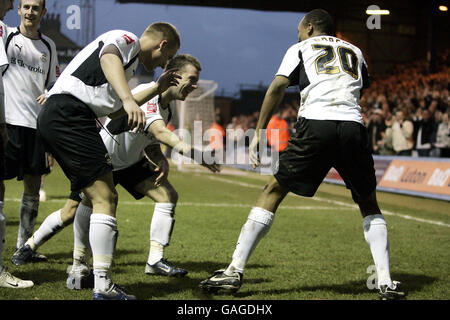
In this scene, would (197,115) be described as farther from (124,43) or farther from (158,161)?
(124,43)

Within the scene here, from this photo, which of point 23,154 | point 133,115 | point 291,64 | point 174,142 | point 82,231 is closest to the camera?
point 133,115

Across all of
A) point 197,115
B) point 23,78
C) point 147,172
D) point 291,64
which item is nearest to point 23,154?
point 23,78

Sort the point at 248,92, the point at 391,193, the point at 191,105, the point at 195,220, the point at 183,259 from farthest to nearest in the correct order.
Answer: the point at 248,92
the point at 191,105
the point at 391,193
the point at 195,220
the point at 183,259

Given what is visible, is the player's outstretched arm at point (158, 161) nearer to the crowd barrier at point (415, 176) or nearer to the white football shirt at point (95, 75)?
the white football shirt at point (95, 75)

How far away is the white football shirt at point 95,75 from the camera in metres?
3.97

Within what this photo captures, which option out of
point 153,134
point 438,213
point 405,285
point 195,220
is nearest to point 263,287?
point 405,285

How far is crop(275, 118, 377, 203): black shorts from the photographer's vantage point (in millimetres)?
4406

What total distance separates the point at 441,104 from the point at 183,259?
14.1 meters

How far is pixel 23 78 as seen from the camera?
571cm

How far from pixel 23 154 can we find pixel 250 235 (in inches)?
98.1

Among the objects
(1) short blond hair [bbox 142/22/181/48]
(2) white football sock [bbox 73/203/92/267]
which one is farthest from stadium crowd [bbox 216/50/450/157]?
(1) short blond hair [bbox 142/22/181/48]

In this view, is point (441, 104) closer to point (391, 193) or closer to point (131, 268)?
point (391, 193)

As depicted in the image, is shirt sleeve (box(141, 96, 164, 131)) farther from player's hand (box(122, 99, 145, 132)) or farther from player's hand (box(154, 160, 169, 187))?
player's hand (box(122, 99, 145, 132))
